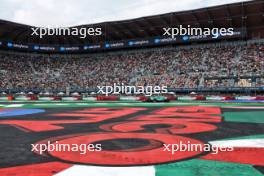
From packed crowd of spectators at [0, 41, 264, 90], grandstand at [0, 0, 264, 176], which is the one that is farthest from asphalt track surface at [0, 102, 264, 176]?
packed crowd of spectators at [0, 41, 264, 90]

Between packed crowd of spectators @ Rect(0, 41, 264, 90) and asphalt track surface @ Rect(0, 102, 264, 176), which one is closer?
asphalt track surface @ Rect(0, 102, 264, 176)

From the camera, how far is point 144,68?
201 feet

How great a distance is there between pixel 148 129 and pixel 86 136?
284cm

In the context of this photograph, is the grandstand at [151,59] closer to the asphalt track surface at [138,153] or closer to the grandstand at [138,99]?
the grandstand at [138,99]

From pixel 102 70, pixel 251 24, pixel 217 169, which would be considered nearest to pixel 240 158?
pixel 217 169

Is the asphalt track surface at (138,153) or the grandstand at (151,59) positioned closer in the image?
the asphalt track surface at (138,153)

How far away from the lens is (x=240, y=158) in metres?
7.70

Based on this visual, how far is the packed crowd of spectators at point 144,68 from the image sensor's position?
5078cm

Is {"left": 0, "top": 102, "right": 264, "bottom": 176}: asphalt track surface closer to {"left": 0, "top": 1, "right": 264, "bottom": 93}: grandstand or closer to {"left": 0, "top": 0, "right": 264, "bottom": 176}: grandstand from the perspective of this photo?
{"left": 0, "top": 0, "right": 264, "bottom": 176}: grandstand

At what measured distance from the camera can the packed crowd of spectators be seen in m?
50.8

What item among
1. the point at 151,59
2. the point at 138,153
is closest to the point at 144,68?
the point at 151,59

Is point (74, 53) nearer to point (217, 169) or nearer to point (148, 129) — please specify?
point (148, 129)

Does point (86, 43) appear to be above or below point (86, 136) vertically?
above

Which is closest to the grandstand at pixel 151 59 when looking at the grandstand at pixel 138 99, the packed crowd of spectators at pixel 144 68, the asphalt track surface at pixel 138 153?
the packed crowd of spectators at pixel 144 68
